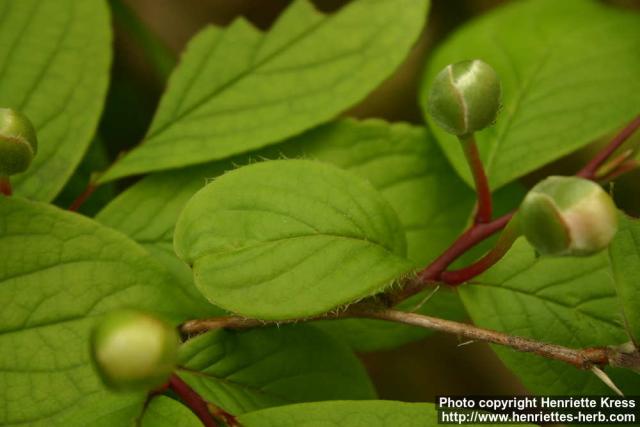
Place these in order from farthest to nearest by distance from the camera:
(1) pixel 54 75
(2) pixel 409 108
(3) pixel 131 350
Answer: (2) pixel 409 108
(1) pixel 54 75
(3) pixel 131 350

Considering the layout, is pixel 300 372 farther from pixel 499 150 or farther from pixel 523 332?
pixel 499 150

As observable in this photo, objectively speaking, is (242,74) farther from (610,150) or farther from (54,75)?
(610,150)

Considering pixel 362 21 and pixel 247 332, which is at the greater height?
pixel 362 21

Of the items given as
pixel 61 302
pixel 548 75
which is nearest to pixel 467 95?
pixel 548 75

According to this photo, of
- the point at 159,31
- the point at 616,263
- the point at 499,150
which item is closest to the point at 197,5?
the point at 159,31

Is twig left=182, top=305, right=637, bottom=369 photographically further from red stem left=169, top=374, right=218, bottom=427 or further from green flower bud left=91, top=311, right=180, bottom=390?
green flower bud left=91, top=311, right=180, bottom=390

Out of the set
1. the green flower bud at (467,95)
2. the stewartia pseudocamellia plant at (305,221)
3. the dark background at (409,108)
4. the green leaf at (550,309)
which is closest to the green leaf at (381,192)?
the stewartia pseudocamellia plant at (305,221)
